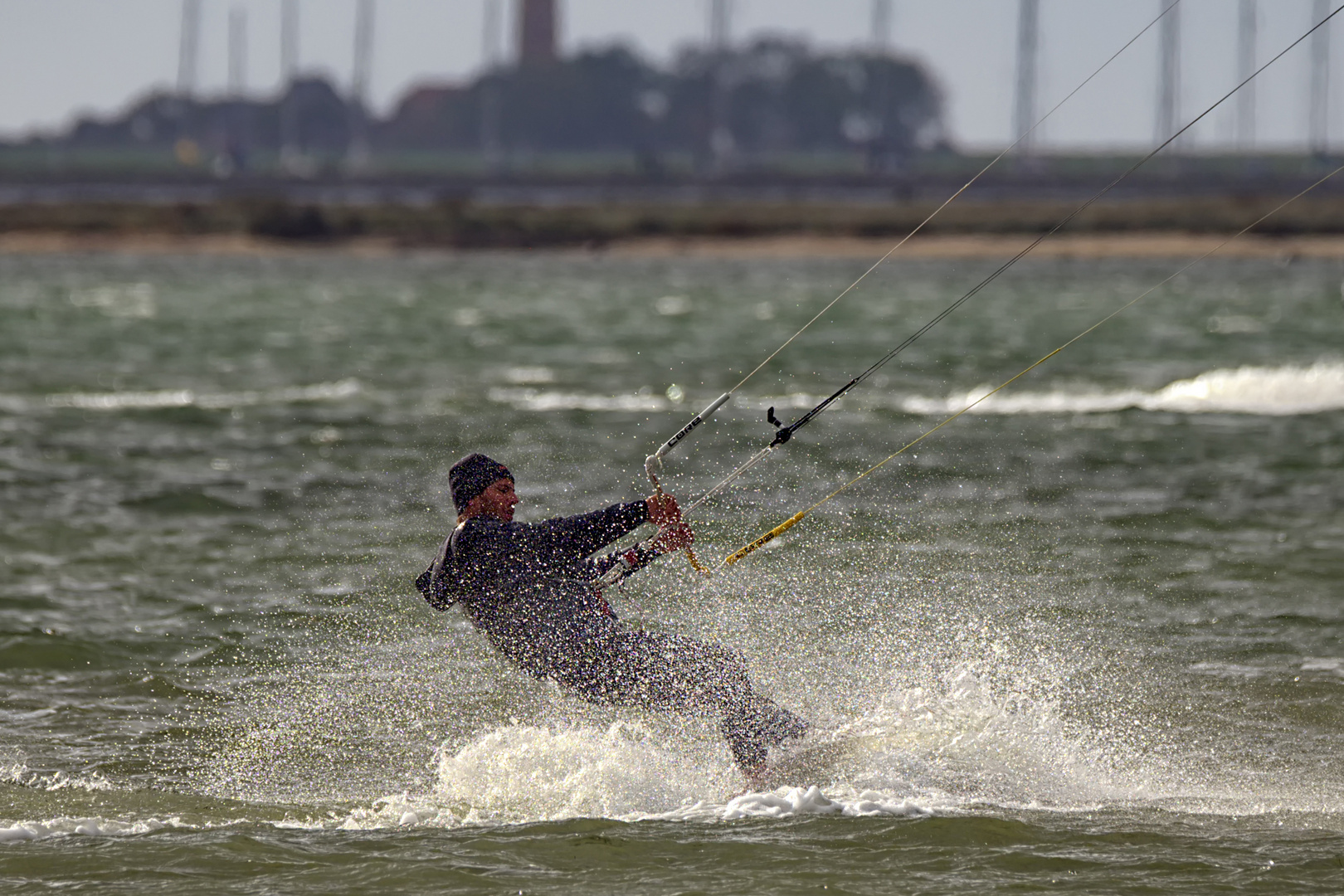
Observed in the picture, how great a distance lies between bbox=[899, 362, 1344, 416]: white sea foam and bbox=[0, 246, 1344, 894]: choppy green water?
151 mm

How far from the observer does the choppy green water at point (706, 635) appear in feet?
25.9

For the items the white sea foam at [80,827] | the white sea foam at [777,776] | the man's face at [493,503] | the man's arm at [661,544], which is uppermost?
the man's face at [493,503]

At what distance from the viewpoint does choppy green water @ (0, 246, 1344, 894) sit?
311 inches

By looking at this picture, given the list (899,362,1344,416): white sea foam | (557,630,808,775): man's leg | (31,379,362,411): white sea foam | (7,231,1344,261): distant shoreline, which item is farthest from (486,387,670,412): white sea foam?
(7,231,1344,261): distant shoreline

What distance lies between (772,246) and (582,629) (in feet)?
313

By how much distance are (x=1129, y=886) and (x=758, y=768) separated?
6.26ft

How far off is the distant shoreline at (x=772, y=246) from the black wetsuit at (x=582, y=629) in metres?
88.3

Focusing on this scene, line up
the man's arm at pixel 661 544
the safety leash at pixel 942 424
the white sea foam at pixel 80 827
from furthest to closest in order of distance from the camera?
1. the safety leash at pixel 942 424
2. the man's arm at pixel 661 544
3. the white sea foam at pixel 80 827

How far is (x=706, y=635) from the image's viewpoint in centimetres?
1155

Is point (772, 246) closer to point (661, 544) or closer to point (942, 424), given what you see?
point (942, 424)

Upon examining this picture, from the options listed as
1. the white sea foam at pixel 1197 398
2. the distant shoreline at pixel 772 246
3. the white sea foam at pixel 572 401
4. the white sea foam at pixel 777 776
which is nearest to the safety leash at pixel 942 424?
the white sea foam at pixel 777 776

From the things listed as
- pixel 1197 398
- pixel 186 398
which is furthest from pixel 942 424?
pixel 186 398

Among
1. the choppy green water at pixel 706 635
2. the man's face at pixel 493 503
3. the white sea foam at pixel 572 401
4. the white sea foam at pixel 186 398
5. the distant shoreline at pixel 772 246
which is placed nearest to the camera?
the choppy green water at pixel 706 635

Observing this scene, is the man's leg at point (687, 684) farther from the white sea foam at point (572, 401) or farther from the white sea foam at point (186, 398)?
the white sea foam at point (186, 398)
